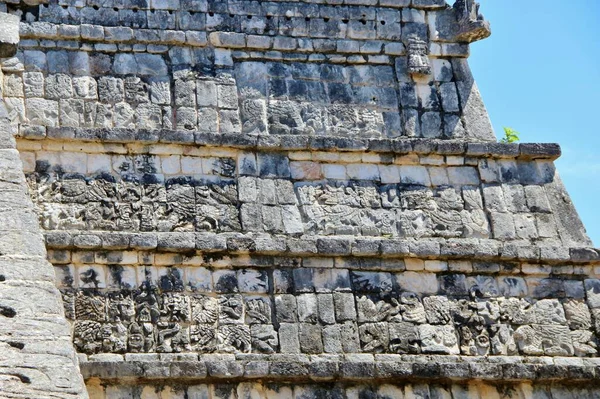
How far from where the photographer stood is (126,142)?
39.6 feet

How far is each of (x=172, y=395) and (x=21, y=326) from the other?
472cm

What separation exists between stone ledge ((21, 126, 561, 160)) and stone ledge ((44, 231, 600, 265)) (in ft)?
3.43

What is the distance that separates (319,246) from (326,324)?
0.79 meters

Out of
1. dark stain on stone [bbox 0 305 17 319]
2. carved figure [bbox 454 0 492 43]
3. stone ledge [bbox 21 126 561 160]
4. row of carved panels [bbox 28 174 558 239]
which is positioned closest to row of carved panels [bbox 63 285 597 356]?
row of carved panels [bbox 28 174 558 239]

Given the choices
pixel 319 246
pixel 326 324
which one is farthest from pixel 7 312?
pixel 319 246

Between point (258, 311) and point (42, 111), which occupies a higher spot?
point (42, 111)

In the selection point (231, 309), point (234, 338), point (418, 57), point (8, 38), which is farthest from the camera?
point (418, 57)

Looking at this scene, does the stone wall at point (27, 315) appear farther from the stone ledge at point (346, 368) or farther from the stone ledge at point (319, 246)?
the stone ledge at point (319, 246)

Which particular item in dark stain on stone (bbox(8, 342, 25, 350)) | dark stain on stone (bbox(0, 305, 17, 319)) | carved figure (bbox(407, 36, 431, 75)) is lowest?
dark stain on stone (bbox(8, 342, 25, 350))

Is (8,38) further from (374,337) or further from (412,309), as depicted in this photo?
(412,309)

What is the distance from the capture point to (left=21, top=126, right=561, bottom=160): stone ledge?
12.0 m

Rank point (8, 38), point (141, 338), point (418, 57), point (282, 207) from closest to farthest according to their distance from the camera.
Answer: point (8, 38) → point (141, 338) → point (282, 207) → point (418, 57)

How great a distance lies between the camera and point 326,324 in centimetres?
1164

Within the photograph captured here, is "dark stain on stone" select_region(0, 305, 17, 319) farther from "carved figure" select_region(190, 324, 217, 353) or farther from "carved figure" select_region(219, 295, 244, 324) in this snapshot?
"carved figure" select_region(219, 295, 244, 324)
